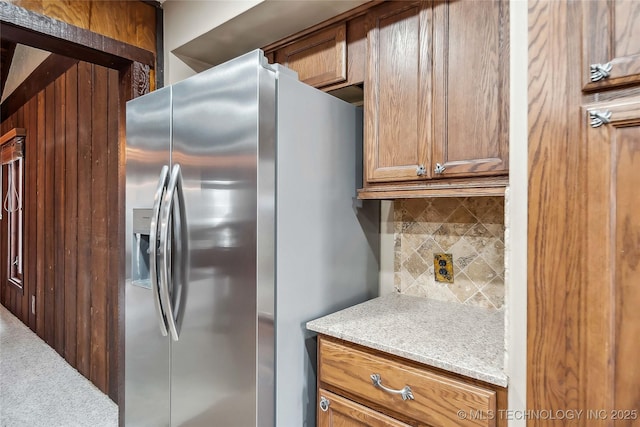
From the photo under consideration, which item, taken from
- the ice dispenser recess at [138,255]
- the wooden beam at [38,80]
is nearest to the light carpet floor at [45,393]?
the ice dispenser recess at [138,255]

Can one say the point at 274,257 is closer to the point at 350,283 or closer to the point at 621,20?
the point at 350,283

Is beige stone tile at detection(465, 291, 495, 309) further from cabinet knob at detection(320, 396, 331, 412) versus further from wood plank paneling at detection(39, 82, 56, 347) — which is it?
wood plank paneling at detection(39, 82, 56, 347)

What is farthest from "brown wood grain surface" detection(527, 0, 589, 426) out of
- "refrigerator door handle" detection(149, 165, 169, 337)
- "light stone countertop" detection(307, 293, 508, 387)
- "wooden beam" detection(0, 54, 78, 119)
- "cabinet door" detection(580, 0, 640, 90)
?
"wooden beam" detection(0, 54, 78, 119)

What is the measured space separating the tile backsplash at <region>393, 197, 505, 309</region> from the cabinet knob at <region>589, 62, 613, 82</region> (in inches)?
Result: 30.2

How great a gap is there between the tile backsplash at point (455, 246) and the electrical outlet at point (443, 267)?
0.02 meters

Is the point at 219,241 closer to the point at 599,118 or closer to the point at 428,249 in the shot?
the point at 428,249

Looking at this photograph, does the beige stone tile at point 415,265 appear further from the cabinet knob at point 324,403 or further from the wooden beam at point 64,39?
the wooden beam at point 64,39

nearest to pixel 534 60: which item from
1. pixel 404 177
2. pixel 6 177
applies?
pixel 404 177

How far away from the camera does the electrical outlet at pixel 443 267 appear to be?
1658 mm

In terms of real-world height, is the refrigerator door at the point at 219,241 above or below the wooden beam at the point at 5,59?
below

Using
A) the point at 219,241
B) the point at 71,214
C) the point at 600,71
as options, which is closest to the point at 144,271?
the point at 219,241

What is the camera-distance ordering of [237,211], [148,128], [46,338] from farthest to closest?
[46,338] < [148,128] < [237,211]

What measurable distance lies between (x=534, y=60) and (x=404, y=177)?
64 centimetres

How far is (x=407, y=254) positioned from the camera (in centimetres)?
179
